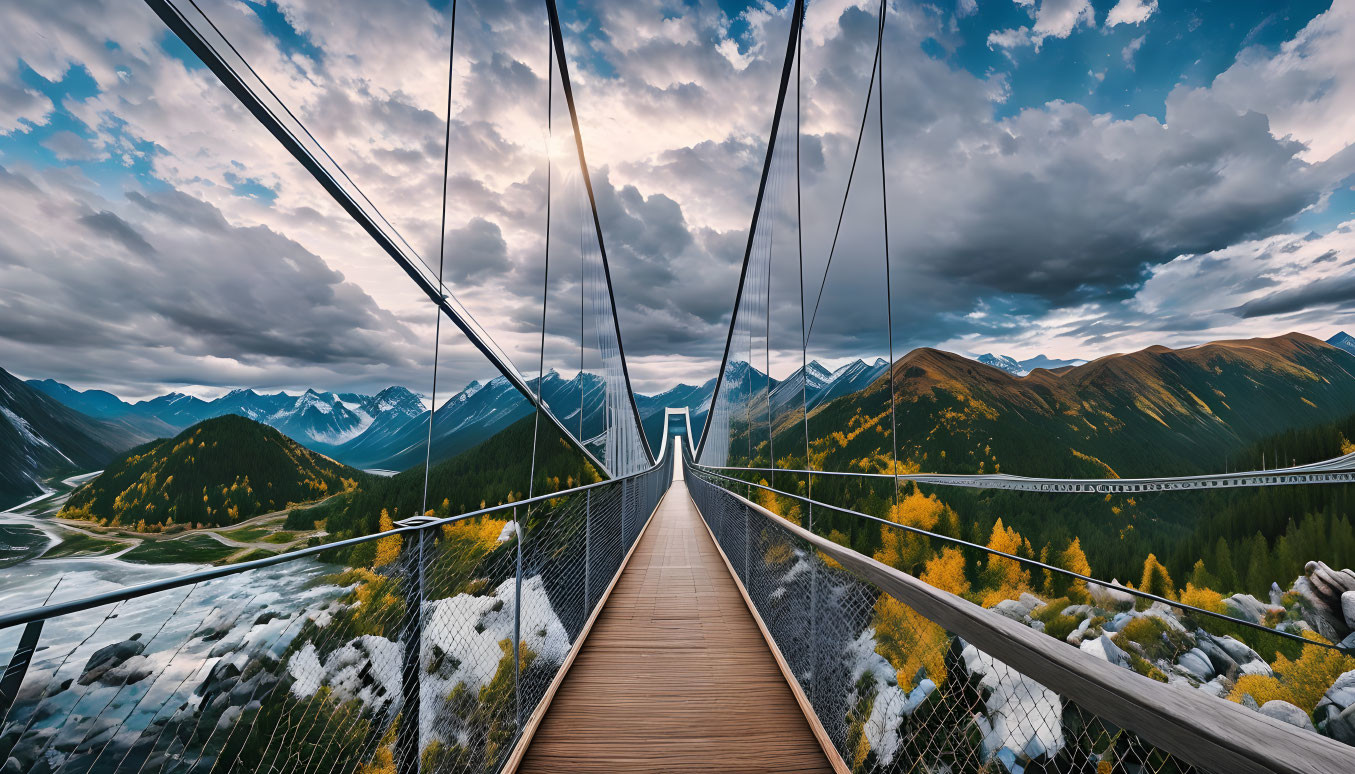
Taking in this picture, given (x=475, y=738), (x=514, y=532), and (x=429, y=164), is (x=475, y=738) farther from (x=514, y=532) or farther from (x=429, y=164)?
(x=429, y=164)

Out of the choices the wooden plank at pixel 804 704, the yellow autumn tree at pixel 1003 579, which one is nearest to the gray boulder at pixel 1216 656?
the yellow autumn tree at pixel 1003 579

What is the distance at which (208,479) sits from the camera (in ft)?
15.2

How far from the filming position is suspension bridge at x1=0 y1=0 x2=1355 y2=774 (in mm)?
→ 990

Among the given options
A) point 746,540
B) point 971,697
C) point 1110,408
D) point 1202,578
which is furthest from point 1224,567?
point 971,697

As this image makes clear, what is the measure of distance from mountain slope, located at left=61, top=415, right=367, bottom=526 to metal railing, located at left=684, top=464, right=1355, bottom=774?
448 centimetres

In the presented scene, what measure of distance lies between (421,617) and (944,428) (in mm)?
9705

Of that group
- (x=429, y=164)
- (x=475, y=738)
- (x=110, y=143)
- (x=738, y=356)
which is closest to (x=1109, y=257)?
(x=475, y=738)

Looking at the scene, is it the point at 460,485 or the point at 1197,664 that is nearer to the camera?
the point at 1197,664

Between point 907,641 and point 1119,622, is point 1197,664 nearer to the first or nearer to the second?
point 1119,622

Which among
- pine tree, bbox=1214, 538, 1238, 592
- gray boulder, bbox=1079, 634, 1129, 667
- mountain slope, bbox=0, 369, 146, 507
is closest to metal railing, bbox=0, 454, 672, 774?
mountain slope, bbox=0, 369, 146, 507

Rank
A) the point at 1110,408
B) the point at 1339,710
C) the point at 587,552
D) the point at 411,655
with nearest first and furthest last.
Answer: the point at 411,655
the point at 1339,710
the point at 587,552
the point at 1110,408

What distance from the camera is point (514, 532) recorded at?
101 inches

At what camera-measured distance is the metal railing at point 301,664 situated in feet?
3.57

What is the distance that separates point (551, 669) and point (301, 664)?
167 centimetres
